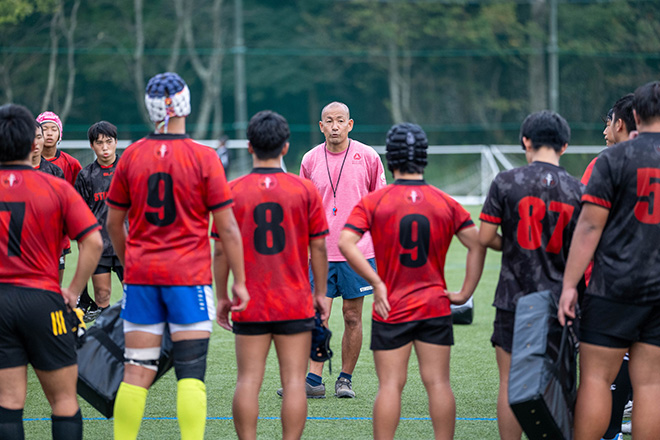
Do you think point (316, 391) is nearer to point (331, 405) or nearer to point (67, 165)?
point (331, 405)

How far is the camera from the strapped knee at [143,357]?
416cm

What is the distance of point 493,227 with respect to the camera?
419 cm

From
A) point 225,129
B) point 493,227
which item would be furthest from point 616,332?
point 225,129

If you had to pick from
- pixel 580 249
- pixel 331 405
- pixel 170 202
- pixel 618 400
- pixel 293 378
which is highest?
pixel 170 202

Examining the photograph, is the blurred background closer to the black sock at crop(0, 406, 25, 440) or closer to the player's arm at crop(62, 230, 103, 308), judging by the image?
the player's arm at crop(62, 230, 103, 308)

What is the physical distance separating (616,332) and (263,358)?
5.76 feet

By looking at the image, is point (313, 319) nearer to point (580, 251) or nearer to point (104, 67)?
point (580, 251)

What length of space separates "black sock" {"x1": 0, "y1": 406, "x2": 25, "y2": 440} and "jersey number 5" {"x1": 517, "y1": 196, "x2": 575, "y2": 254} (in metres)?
2.55

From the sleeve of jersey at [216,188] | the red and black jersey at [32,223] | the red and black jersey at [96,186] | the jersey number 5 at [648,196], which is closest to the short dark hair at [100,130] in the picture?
Result: the red and black jersey at [96,186]

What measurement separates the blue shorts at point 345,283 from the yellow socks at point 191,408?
2.02 m

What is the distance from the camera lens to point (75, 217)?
3.96 meters

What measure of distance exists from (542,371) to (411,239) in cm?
89

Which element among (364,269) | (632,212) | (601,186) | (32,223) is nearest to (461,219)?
(364,269)

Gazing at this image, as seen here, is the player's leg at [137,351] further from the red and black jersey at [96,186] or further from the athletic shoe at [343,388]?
the red and black jersey at [96,186]
